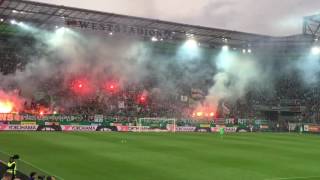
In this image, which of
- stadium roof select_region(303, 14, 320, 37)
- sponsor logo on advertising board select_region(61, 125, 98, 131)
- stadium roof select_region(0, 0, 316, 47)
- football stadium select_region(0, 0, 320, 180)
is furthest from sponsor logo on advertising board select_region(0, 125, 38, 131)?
stadium roof select_region(303, 14, 320, 37)

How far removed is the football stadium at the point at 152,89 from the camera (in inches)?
→ 1355

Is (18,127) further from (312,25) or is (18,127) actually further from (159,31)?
(312,25)

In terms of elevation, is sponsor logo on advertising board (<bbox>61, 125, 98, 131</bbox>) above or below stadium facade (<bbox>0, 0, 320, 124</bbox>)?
below

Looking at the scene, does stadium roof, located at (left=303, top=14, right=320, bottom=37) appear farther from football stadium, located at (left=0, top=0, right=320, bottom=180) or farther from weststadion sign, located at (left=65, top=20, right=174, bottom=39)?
weststadion sign, located at (left=65, top=20, right=174, bottom=39)

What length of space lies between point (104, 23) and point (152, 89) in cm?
1776

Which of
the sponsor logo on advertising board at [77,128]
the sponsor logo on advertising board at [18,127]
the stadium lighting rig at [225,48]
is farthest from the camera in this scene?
the stadium lighting rig at [225,48]

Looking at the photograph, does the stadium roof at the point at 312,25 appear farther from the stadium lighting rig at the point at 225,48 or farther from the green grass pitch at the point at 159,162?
the green grass pitch at the point at 159,162

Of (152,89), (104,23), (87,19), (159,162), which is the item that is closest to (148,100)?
(152,89)

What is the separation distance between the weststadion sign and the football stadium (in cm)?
14

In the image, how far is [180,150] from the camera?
103 ft

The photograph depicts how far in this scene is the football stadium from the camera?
113ft

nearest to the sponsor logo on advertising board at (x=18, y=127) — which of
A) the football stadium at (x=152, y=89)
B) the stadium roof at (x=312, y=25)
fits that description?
the football stadium at (x=152, y=89)

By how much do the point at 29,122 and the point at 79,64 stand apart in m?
15.0

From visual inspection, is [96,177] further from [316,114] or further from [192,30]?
[316,114]
